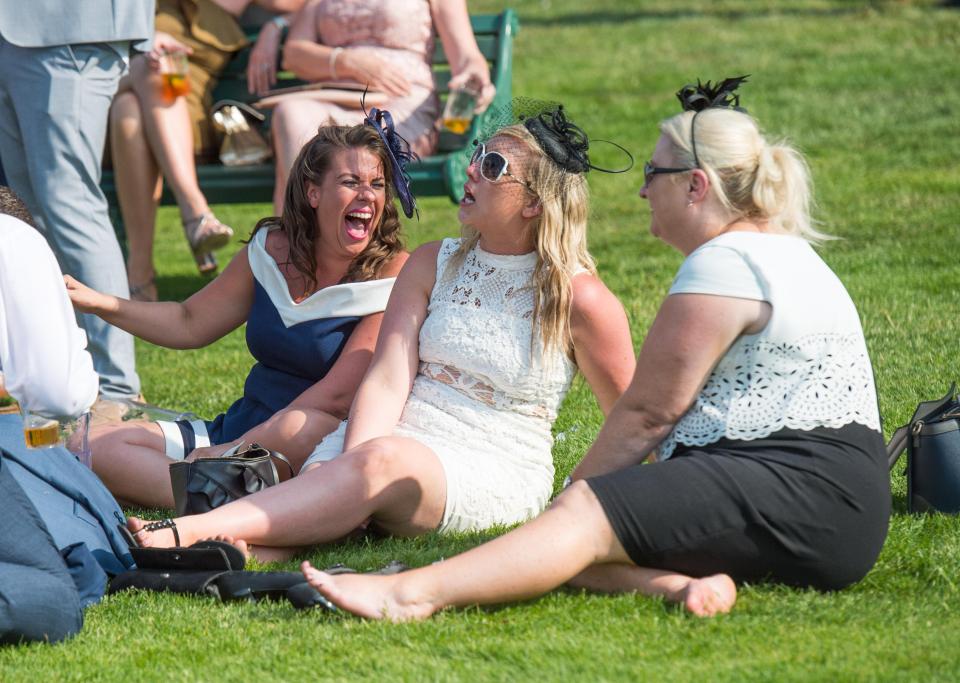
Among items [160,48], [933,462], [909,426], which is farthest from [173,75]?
[933,462]

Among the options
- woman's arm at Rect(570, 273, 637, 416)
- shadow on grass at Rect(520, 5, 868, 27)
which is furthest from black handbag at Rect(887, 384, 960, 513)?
shadow on grass at Rect(520, 5, 868, 27)

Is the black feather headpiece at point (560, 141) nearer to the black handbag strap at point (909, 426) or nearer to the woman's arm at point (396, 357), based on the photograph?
the woman's arm at point (396, 357)

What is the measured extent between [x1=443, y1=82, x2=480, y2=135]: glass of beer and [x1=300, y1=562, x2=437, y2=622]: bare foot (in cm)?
406

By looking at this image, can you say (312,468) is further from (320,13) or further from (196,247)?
(320,13)

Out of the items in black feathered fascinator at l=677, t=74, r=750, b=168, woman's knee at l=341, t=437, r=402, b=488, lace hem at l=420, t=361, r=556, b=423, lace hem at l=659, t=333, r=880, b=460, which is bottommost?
woman's knee at l=341, t=437, r=402, b=488

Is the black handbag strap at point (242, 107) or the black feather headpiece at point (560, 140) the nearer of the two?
the black feather headpiece at point (560, 140)

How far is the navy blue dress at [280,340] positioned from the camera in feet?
15.0

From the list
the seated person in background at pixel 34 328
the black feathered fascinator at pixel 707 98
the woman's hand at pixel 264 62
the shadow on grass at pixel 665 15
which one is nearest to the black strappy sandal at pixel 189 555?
the seated person in background at pixel 34 328

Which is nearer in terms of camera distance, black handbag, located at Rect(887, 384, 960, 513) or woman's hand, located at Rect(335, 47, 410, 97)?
black handbag, located at Rect(887, 384, 960, 513)

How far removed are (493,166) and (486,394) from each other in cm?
66

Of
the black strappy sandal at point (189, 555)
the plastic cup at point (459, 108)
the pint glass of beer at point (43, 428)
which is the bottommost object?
the black strappy sandal at point (189, 555)

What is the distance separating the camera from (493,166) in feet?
13.2

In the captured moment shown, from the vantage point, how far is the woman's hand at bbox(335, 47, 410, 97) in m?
7.00

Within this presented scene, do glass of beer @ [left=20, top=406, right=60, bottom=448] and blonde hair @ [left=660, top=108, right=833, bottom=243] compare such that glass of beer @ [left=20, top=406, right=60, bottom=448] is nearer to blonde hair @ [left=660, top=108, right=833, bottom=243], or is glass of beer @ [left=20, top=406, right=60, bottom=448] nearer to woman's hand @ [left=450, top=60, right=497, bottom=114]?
blonde hair @ [left=660, top=108, right=833, bottom=243]
